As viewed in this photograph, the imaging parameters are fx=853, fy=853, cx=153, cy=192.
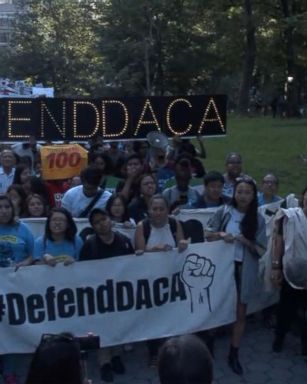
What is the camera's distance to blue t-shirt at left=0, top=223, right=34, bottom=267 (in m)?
7.19

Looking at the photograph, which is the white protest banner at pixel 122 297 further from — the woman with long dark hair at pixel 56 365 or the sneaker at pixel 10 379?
the woman with long dark hair at pixel 56 365

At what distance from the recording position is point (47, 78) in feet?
192

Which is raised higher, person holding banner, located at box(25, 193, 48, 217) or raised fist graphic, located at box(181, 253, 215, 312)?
person holding banner, located at box(25, 193, 48, 217)

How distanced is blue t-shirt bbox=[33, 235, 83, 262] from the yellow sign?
3.57 metres

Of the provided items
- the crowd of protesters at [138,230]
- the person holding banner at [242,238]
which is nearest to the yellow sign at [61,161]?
the crowd of protesters at [138,230]

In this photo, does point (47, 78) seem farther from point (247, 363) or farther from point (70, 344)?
point (70, 344)

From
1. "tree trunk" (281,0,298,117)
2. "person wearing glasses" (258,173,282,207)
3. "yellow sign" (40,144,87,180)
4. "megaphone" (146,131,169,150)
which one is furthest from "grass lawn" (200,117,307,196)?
"tree trunk" (281,0,298,117)

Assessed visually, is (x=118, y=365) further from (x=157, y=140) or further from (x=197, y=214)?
(x=157, y=140)

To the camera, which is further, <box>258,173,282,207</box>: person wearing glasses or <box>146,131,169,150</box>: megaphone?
<box>146,131,169,150</box>: megaphone

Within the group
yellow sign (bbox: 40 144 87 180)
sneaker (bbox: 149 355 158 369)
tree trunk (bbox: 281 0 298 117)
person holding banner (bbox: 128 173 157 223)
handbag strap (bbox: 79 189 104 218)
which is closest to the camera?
sneaker (bbox: 149 355 158 369)

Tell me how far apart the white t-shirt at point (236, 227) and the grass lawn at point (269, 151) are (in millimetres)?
9279

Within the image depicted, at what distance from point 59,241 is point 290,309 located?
216 centimetres

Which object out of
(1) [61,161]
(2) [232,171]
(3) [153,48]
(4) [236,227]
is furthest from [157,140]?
(3) [153,48]

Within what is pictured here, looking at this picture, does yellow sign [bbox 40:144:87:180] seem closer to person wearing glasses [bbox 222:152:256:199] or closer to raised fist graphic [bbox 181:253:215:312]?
person wearing glasses [bbox 222:152:256:199]
